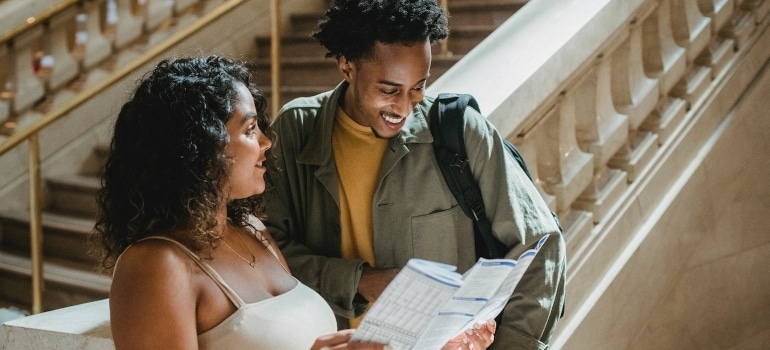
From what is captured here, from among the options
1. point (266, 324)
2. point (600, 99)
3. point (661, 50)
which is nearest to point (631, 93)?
point (600, 99)

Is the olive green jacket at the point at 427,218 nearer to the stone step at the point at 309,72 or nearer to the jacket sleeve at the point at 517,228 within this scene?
the jacket sleeve at the point at 517,228

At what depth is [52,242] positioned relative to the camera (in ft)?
18.1

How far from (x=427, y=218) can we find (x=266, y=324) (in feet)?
2.06

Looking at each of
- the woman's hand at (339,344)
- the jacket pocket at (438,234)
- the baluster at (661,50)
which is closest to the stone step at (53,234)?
the baluster at (661,50)

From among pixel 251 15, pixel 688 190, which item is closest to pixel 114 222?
pixel 688 190

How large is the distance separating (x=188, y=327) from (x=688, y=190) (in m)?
3.45

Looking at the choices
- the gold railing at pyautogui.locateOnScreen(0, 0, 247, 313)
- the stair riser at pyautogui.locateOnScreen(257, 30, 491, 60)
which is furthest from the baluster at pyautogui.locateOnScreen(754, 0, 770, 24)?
the gold railing at pyautogui.locateOnScreen(0, 0, 247, 313)

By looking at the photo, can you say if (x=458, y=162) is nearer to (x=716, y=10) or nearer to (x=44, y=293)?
(x=716, y=10)

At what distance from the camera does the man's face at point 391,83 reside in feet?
7.96

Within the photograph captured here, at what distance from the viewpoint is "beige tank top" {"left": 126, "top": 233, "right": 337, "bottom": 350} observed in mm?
2002

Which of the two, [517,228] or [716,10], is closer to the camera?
[517,228]

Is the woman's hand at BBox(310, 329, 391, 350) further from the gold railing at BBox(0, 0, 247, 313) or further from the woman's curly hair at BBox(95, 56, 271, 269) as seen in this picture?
the gold railing at BBox(0, 0, 247, 313)

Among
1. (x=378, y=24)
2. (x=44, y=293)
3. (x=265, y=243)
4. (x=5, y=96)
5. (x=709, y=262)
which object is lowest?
(x=44, y=293)

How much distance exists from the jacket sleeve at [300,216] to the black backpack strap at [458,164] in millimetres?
344
